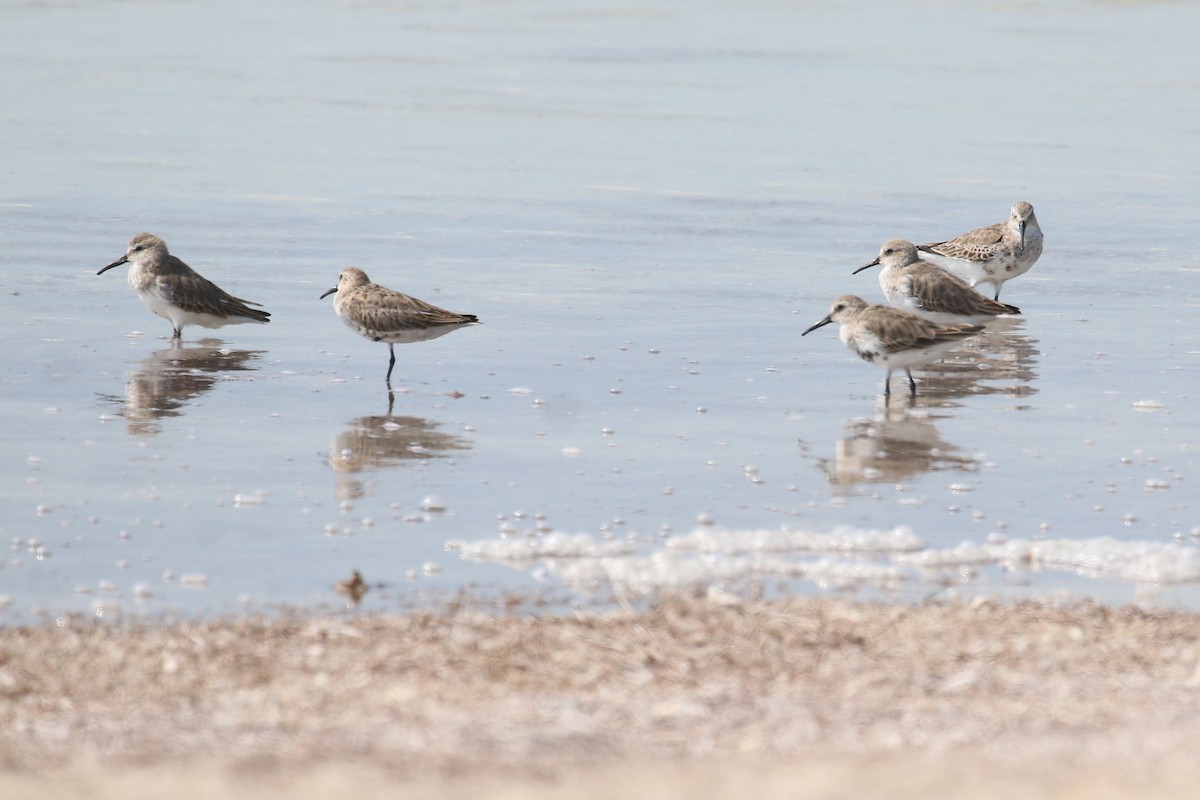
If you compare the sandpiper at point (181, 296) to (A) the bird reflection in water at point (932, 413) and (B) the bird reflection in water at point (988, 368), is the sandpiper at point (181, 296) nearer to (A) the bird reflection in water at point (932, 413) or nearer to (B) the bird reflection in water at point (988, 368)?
(A) the bird reflection in water at point (932, 413)

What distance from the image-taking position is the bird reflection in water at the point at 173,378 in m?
11.2

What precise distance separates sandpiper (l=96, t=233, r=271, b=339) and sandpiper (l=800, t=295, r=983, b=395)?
15.3ft

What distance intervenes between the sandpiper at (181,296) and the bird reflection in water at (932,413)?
16.4 ft

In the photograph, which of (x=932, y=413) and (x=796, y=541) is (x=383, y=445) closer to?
(x=796, y=541)

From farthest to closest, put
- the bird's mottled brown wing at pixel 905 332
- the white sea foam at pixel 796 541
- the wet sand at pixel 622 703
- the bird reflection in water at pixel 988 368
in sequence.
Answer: the bird reflection in water at pixel 988 368
the bird's mottled brown wing at pixel 905 332
the white sea foam at pixel 796 541
the wet sand at pixel 622 703

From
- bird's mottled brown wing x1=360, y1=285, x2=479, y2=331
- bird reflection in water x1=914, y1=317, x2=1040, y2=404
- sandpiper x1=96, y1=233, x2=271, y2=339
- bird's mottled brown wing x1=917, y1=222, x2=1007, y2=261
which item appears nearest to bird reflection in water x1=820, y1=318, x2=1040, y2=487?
bird reflection in water x1=914, y1=317, x2=1040, y2=404

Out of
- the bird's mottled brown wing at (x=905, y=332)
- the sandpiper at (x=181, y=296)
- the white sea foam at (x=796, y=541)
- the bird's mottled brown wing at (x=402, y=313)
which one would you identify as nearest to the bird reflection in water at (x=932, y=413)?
the bird's mottled brown wing at (x=905, y=332)

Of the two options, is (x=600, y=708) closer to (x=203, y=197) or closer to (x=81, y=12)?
(x=203, y=197)

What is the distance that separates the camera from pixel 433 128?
84.7 feet

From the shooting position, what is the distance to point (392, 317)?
1242 cm

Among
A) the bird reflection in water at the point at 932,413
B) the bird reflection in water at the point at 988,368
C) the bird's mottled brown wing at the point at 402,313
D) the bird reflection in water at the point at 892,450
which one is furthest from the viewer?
the bird's mottled brown wing at the point at 402,313

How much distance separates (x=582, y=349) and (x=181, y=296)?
305cm

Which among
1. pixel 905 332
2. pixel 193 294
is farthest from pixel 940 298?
pixel 193 294

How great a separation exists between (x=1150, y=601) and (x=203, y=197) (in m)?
14.1
